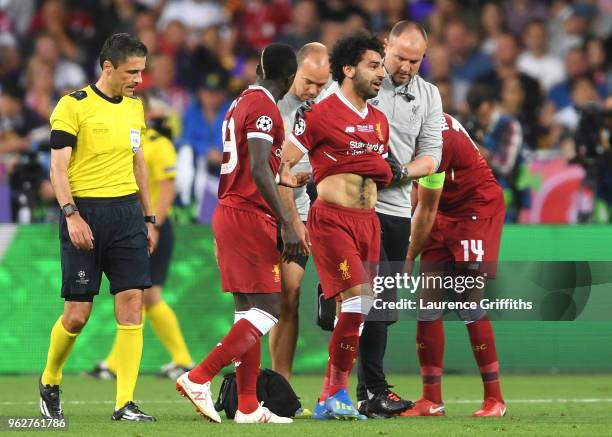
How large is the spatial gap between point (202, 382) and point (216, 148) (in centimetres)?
788

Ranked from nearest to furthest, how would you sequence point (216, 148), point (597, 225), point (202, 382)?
1. point (202, 382)
2. point (597, 225)
3. point (216, 148)

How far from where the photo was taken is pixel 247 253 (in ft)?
27.9

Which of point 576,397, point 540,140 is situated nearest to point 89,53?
point 540,140

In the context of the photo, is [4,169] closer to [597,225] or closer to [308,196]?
[308,196]

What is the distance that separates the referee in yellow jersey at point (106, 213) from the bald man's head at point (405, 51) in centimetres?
175

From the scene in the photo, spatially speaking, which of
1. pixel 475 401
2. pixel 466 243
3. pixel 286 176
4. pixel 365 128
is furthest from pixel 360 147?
pixel 475 401

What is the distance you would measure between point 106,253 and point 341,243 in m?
1.47

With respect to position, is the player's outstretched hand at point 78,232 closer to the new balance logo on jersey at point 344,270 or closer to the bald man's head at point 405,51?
the new balance logo on jersey at point 344,270

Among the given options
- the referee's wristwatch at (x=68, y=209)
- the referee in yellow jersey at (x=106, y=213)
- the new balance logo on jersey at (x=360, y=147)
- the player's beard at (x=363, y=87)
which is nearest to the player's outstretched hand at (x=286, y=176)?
the new balance logo on jersey at (x=360, y=147)

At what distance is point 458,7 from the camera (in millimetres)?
19297

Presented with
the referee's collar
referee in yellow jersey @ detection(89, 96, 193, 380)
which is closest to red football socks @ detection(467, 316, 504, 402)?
the referee's collar

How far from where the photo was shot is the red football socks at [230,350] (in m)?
8.43

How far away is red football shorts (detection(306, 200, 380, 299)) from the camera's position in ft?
28.2

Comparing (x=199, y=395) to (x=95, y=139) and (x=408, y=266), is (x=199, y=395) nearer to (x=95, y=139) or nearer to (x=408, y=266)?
(x=95, y=139)
